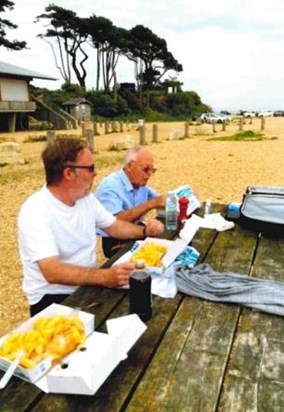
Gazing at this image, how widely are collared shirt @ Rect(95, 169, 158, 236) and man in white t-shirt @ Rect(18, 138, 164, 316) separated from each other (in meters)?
0.79

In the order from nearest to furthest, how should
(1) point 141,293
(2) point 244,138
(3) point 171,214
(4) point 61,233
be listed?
(1) point 141,293
(4) point 61,233
(3) point 171,214
(2) point 244,138

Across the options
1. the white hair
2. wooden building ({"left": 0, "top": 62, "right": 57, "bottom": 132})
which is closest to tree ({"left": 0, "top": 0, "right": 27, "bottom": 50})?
wooden building ({"left": 0, "top": 62, "right": 57, "bottom": 132})

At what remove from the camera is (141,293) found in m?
1.66

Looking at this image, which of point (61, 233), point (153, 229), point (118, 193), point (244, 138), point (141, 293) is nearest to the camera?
point (141, 293)

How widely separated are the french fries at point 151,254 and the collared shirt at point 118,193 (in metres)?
0.88

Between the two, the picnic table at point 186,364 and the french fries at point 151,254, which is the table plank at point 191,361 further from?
the french fries at point 151,254

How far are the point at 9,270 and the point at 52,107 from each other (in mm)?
29707

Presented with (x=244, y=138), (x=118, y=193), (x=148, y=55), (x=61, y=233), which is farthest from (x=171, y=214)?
(x=148, y=55)

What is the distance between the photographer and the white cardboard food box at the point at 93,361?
119 cm

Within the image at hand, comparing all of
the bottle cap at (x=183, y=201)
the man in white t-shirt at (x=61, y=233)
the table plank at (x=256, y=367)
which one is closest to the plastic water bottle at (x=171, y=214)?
the bottle cap at (x=183, y=201)

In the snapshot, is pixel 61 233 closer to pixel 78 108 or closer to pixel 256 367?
pixel 256 367

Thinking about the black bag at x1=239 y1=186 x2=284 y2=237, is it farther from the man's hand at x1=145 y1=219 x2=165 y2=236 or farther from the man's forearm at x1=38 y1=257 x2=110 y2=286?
the man's forearm at x1=38 y1=257 x2=110 y2=286

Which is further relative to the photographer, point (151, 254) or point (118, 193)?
point (118, 193)

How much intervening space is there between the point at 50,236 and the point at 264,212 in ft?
4.98
